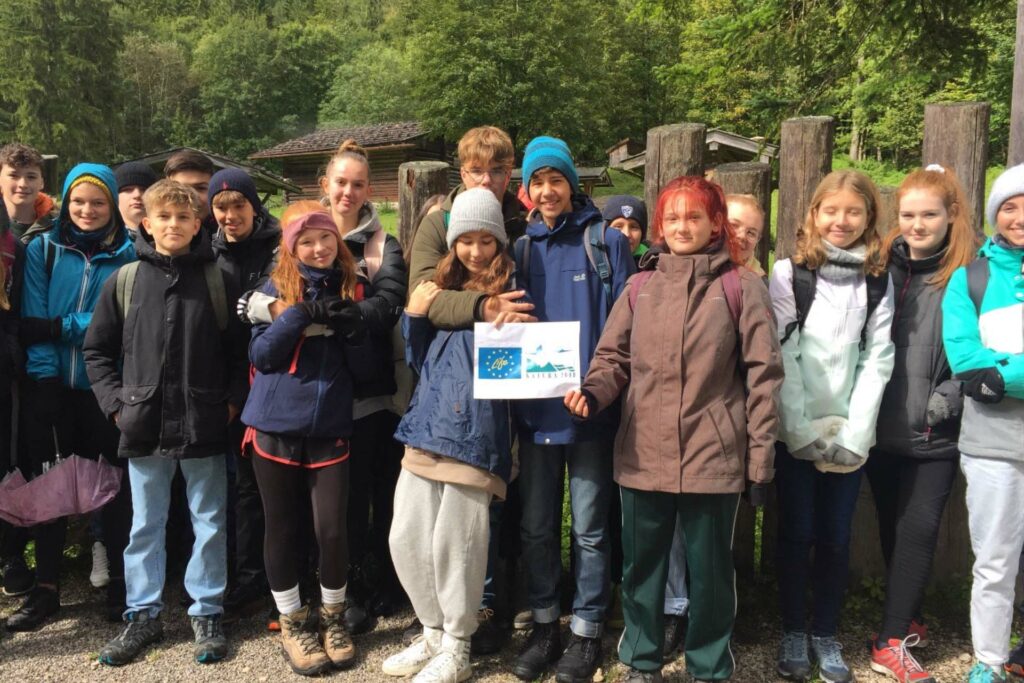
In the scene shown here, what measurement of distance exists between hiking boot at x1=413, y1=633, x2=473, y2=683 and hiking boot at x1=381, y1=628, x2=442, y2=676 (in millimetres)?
48

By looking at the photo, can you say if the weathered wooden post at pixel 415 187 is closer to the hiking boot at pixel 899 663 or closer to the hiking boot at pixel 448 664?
the hiking boot at pixel 448 664


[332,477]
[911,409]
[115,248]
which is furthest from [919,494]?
[115,248]

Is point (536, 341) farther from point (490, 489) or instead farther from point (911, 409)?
point (911, 409)

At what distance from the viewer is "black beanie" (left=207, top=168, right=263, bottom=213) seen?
4.11m

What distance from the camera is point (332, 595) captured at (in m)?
3.97

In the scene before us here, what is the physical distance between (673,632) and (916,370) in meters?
1.66

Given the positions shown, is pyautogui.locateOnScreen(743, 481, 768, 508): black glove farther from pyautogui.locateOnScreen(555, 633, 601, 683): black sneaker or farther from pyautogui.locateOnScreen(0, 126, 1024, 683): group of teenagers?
pyautogui.locateOnScreen(555, 633, 601, 683): black sneaker

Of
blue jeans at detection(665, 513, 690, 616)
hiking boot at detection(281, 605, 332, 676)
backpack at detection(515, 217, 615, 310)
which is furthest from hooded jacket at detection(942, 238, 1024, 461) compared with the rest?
hiking boot at detection(281, 605, 332, 676)

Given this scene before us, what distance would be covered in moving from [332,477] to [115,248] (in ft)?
5.74

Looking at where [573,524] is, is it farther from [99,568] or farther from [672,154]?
[99,568]

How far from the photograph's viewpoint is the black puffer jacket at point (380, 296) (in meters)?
3.89

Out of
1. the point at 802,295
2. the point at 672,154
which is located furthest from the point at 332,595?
the point at 672,154

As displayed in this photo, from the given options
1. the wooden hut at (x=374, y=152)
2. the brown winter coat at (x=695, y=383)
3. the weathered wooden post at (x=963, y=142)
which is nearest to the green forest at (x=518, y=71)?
the wooden hut at (x=374, y=152)

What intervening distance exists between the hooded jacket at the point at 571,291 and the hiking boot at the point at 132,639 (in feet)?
7.02
